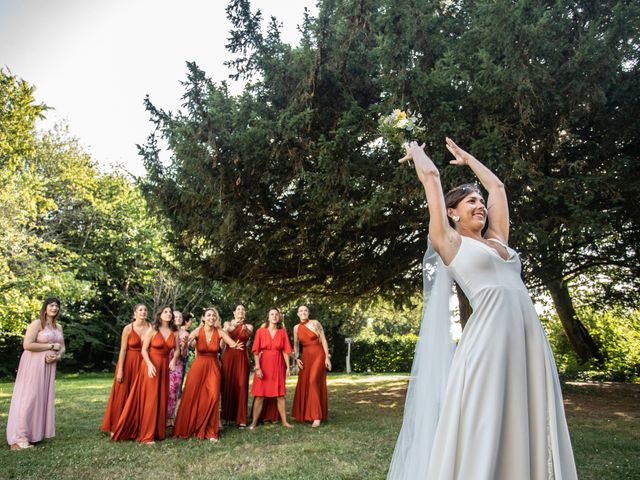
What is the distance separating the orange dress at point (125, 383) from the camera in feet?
27.8

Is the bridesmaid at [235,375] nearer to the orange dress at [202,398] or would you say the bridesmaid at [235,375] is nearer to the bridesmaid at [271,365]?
the bridesmaid at [271,365]

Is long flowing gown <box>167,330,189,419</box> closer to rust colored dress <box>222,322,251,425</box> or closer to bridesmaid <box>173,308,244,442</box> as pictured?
rust colored dress <box>222,322,251,425</box>

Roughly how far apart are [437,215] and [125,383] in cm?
754

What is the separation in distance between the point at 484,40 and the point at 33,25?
13.4 meters

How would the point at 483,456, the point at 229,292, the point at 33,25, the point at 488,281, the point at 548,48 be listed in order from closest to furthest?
the point at 483,456 < the point at 488,281 < the point at 548,48 < the point at 229,292 < the point at 33,25

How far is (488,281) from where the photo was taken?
2801mm

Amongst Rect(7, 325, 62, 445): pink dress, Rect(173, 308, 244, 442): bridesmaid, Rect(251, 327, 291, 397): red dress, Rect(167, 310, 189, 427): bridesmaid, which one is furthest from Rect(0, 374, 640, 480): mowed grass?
Rect(167, 310, 189, 427): bridesmaid

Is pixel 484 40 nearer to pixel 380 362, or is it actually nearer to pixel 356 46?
pixel 356 46

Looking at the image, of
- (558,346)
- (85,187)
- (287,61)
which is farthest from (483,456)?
(85,187)

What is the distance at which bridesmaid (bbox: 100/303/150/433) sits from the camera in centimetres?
850

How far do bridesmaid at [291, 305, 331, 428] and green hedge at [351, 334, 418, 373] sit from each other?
59.2ft

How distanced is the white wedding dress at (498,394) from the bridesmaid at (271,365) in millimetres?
6822

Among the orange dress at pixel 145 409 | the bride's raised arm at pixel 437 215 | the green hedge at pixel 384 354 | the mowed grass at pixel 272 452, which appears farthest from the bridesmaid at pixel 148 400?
the green hedge at pixel 384 354

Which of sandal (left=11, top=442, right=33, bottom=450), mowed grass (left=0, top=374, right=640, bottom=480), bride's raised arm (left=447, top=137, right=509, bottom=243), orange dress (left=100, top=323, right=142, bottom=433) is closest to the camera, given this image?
bride's raised arm (left=447, top=137, right=509, bottom=243)
